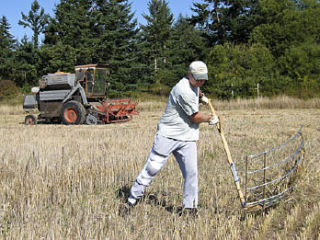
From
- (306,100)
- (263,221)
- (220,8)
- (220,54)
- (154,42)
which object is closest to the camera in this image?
(263,221)

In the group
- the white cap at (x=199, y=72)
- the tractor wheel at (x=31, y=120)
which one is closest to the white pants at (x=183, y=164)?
the white cap at (x=199, y=72)

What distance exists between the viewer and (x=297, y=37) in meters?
30.7

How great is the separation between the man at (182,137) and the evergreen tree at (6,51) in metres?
44.0

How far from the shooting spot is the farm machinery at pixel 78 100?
51.7 ft

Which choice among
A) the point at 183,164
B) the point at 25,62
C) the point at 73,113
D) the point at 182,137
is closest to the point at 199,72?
the point at 182,137

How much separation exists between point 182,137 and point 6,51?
48.1 metres

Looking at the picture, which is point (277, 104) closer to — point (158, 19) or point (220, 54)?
point (220, 54)

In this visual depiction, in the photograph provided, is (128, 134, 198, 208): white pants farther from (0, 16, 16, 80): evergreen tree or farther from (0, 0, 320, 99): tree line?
(0, 16, 16, 80): evergreen tree

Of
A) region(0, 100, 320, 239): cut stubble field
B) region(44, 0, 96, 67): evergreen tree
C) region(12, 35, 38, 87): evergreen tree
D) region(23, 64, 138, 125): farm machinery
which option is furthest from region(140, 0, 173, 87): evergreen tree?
region(0, 100, 320, 239): cut stubble field

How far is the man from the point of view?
4203mm

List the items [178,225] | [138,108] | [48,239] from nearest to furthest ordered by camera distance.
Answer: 1. [48,239]
2. [178,225]
3. [138,108]

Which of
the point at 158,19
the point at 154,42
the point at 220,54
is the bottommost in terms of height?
Answer: the point at 220,54

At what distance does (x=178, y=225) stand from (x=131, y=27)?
40347 mm

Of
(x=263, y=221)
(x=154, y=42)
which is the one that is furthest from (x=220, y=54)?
(x=263, y=221)
